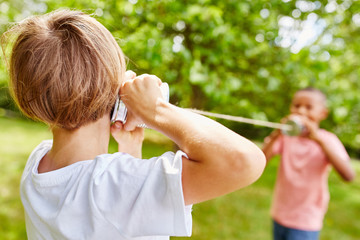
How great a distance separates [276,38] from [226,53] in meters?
0.45

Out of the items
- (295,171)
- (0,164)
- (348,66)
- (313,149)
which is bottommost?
(0,164)

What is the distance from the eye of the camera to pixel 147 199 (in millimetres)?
830

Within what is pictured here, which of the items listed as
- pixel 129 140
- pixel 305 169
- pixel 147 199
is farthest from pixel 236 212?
pixel 147 199

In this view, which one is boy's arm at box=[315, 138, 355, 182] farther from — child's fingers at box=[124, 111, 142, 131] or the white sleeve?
the white sleeve

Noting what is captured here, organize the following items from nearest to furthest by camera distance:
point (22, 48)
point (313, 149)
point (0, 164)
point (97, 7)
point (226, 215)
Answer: point (22, 48), point (97, 7), point (313, 149), point (226, 215), point (0, 164)

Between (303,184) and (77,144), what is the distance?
1986 mm

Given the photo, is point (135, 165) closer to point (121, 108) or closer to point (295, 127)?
point (121, 108)

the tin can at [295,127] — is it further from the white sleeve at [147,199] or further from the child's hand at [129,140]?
the white sleeve at [147,199]

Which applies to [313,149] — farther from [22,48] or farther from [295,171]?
[22,48]

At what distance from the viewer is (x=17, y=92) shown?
3.32ft

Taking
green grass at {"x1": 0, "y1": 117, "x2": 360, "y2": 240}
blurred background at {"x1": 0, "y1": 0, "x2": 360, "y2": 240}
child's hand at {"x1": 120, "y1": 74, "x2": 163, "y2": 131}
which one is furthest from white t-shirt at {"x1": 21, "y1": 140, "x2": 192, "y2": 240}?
green grass at {"x1": 0, "y1": 117, "x2": 360, "y2": 240}

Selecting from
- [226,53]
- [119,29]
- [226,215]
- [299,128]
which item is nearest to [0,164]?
[226,215]

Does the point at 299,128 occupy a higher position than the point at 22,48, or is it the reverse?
the point at 22,48

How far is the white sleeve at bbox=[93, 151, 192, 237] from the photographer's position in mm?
825
